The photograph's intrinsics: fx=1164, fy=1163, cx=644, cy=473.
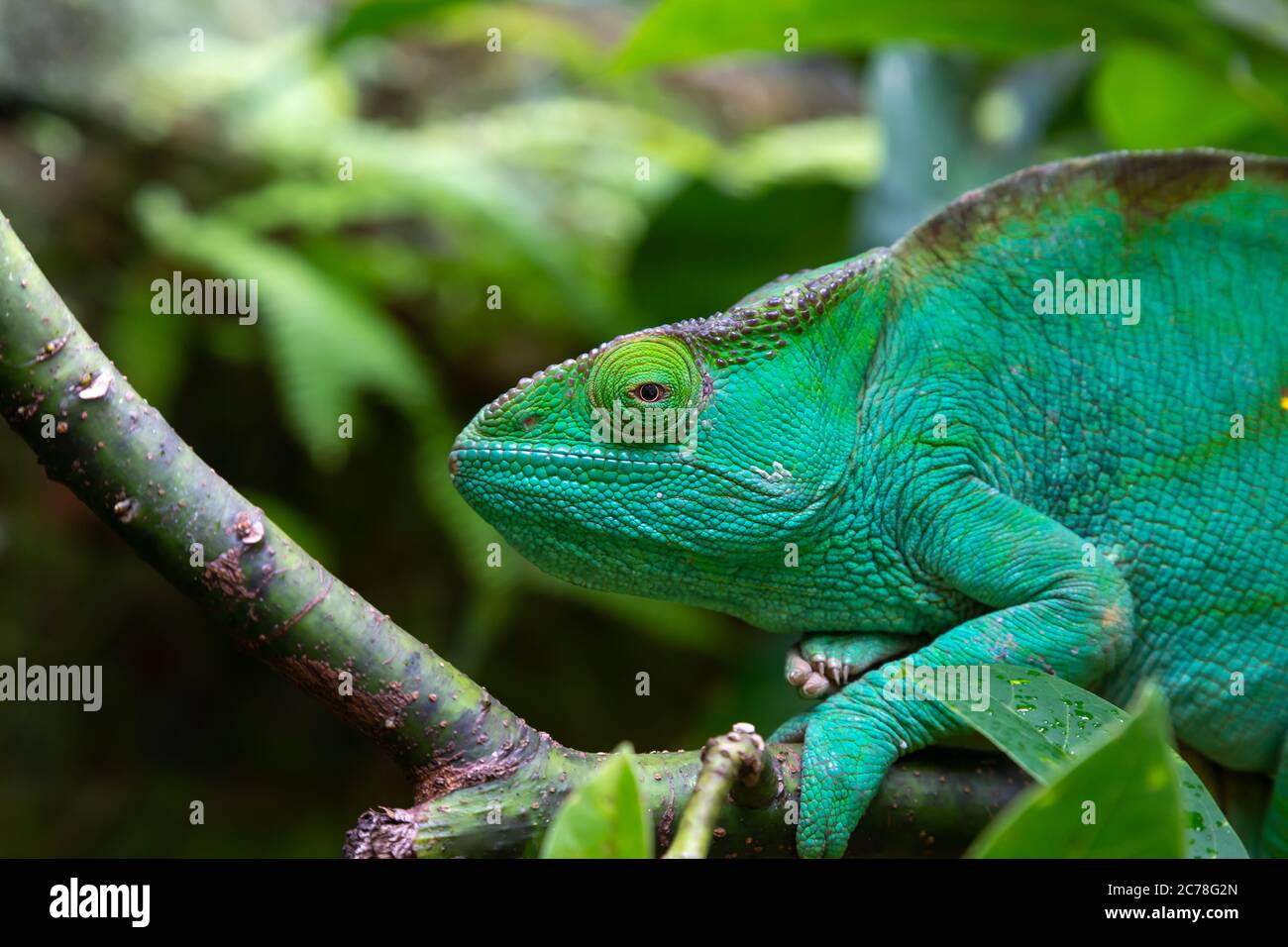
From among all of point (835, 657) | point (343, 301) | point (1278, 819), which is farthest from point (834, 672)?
point (343, 301)

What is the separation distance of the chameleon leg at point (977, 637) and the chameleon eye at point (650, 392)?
382 millimetres

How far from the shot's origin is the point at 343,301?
12.6 feet

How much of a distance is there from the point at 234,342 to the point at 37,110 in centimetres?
117

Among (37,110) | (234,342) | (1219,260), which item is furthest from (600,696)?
(1219,260)

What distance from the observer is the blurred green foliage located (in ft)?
11.5

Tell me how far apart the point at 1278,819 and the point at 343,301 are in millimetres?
3081

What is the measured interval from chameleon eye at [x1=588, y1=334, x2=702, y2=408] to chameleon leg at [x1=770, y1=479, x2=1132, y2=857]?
14.2 inches

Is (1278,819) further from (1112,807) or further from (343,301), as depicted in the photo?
(343,301)

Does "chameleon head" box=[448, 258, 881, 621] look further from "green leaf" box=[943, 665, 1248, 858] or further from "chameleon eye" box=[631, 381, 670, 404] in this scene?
"green leaf" box=[943, 665, 1248, 858]

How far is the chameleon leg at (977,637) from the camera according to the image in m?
1.31

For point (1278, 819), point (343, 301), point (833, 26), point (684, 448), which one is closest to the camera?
point (684, 448)

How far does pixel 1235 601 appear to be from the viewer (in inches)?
59.4

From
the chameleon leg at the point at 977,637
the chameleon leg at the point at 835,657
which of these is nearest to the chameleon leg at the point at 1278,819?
the chameleon leg at the point at 977,637
